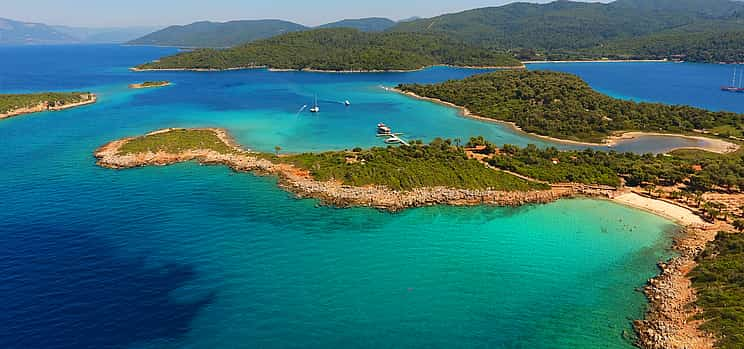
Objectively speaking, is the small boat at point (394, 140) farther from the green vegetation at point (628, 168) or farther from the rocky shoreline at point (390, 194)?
the rocky shoreline at point (390, 194)

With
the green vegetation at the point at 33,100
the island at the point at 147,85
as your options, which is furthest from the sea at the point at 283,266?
the island at the point at 147,85

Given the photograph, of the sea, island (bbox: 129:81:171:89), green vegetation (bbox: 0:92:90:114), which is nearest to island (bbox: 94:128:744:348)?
the sea

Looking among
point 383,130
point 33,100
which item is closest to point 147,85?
point 33,100

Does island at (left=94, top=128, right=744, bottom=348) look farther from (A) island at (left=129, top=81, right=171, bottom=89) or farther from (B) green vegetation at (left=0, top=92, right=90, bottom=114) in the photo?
(A) island at (left=129, top=81, right=171, bottom=89)

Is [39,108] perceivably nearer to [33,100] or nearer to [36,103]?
[36,103]

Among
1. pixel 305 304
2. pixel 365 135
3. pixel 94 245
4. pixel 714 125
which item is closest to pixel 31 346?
pixel 94 245

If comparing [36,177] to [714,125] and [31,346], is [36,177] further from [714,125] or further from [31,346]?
[714,125]

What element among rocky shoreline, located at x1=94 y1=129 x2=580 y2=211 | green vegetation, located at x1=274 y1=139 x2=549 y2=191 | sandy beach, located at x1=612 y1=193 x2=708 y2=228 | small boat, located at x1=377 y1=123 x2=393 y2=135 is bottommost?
sandy beach, located at x1=612 y1=193 x2=708 y2=228
